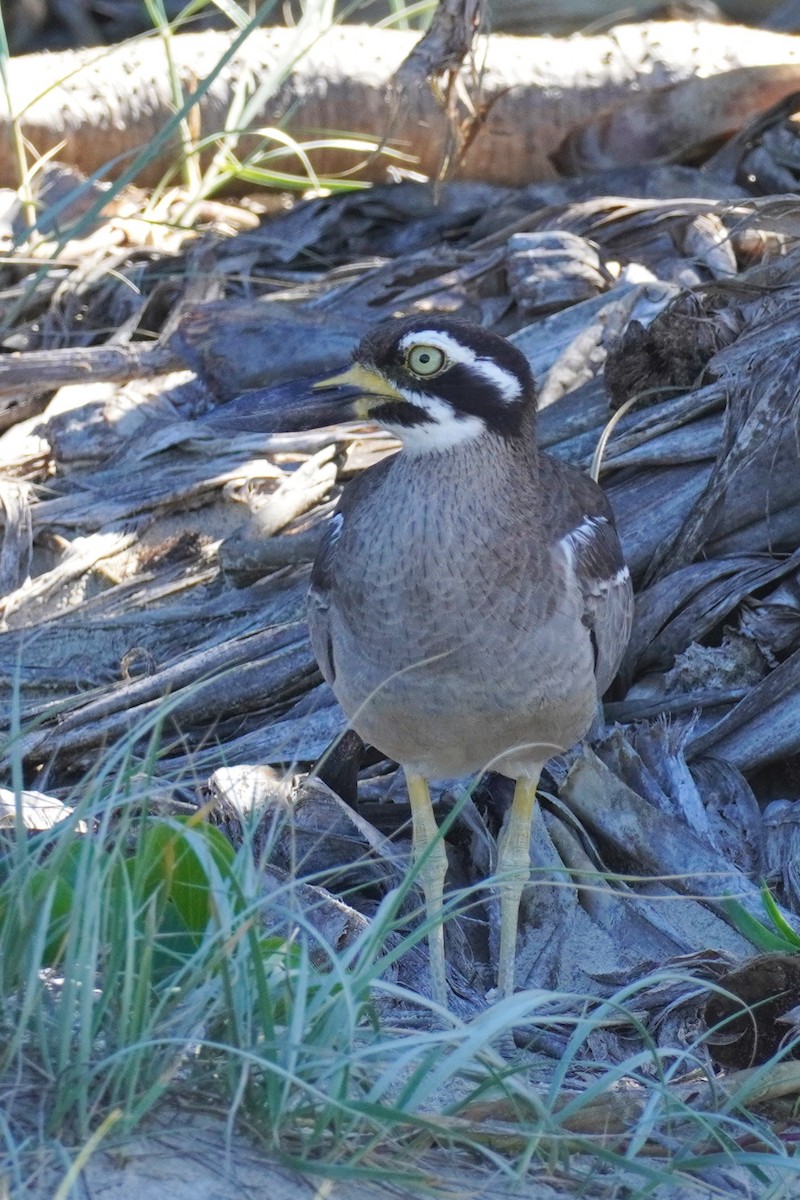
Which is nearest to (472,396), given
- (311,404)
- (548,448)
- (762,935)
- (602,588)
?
(311,404)

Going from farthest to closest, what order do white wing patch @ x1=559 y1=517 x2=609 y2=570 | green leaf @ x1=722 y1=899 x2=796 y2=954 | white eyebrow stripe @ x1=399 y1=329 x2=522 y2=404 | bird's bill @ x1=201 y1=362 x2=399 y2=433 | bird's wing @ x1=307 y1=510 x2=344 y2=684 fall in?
bird's wing @ x1=307 y1=510 x2=344 y2=684 → white wing patch @ x1=559 y1=517 x2=609 y2=570 → bird's bill @ x1=201 y1=362 x2=399 y2=433 → white eyebrow stripe @ x1=399 y1=329 x2=522 y2=404 → green leaf @ x1=722 y1=899 x2=796 y2=954

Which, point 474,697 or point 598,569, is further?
point 598,569

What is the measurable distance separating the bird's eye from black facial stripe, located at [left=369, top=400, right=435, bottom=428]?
Result: 3.7 inches

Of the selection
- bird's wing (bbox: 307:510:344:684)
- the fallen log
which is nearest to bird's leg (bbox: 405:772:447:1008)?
bird's wing (bbox: 307:510:344:684)

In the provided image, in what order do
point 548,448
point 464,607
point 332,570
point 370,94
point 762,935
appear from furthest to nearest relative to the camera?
1. point 370,94
2. point 548,448
3. point 332,570
4. point 464,607
5. point 762,935

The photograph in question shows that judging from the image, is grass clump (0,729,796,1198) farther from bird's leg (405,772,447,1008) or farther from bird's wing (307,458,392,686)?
bird's wing (307,458,392,686)

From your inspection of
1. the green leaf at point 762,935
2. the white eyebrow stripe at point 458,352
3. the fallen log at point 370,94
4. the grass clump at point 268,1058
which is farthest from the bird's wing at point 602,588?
the fallen log at point 370,94

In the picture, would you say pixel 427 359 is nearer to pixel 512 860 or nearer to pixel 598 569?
pixel 598 569

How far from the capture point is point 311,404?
3.75 metres

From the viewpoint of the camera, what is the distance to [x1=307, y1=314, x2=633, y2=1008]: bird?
361 cm

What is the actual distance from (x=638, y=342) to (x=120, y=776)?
3196mm

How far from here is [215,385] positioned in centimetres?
607

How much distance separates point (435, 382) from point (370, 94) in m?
4.57

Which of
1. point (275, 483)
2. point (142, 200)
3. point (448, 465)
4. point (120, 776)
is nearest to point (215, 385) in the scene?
point (275, 483)
